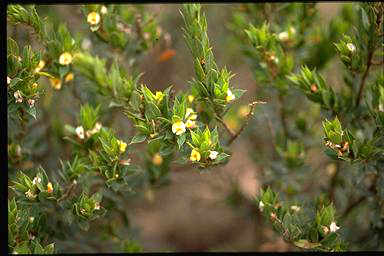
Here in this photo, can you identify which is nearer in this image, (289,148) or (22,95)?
(22,95)

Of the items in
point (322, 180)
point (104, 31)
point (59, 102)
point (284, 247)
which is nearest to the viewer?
point (104, 31)

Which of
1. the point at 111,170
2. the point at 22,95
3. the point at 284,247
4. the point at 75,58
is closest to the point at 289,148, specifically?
the point at 284,247

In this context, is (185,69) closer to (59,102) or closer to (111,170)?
(59,102)

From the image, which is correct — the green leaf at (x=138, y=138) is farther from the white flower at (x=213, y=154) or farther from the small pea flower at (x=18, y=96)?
the small pea flower at (x=18, y=96)

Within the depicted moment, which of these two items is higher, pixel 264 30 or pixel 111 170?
pixel 264 30

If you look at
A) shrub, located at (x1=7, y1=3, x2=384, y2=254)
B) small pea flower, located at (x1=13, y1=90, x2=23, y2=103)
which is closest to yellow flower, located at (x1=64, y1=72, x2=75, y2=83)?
shrub, located at (x1=7, y1=3, x2=384, y2=254)

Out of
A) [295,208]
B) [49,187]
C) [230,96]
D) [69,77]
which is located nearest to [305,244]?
[295,208]

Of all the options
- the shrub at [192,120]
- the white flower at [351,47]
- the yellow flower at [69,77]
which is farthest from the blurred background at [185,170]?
the white flower at [351,47]
